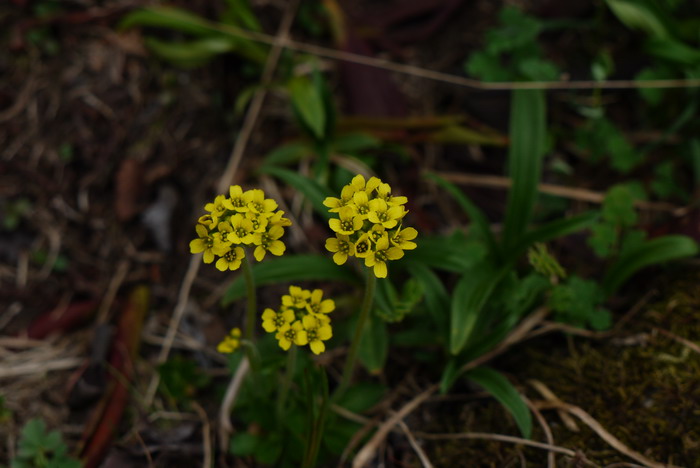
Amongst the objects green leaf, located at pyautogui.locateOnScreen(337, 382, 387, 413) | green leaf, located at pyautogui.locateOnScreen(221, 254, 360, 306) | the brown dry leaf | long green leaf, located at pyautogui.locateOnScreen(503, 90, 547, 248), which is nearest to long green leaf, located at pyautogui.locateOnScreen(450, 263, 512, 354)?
long green leaf, located at pyautogui.locateOnScreen(503, 90, 547, 248)

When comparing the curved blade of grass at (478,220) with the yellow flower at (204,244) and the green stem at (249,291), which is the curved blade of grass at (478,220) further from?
the yellow flower at (204,244)

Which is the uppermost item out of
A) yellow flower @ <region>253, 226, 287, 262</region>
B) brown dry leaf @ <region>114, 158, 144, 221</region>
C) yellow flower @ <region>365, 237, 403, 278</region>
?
yellow flower @ <region>365, 237, 403, 278</region>

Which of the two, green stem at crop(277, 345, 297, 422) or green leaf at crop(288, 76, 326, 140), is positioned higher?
green leaf at crop(288, 76, 326, 140)

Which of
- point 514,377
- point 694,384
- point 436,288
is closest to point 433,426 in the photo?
point 514,377

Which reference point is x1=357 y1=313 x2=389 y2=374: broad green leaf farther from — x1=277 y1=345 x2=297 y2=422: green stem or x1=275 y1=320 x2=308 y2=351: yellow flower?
x1=275 y1=320 x2=308 y2=351: yellow flower

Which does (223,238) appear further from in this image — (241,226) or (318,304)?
(318,304)

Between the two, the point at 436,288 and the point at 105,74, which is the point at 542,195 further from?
the point at 105,74
